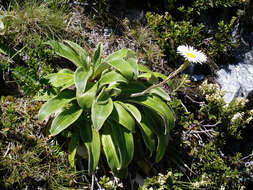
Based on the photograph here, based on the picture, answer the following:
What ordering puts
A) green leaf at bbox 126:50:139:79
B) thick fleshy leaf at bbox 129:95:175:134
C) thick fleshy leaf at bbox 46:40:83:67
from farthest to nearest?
thick fleshy leaf at bbox 46:40:83:67, green leaf at bbox 126:50:139:79, thick fleshy leaf at bbox 129:95:175:134

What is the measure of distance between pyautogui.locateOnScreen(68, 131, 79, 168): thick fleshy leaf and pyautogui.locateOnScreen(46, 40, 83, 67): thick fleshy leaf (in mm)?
716

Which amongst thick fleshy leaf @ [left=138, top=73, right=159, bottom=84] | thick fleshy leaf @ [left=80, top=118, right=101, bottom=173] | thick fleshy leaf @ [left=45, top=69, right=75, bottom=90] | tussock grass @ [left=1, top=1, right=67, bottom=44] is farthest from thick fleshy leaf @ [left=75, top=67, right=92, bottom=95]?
tussock grass @ [left=1, top=1, right=67, bottom=44]

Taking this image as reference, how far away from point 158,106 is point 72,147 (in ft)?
2.97

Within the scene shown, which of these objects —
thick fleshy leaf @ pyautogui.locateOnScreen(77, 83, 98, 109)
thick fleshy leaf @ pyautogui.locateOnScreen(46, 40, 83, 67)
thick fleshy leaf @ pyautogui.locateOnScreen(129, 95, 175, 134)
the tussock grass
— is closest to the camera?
thick fleshy leaf @ pyautogui.locateOnScreen(77, 83, 98, 109)

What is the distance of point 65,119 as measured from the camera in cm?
248

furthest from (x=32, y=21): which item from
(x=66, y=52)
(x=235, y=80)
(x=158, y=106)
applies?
(x=235, y=80)

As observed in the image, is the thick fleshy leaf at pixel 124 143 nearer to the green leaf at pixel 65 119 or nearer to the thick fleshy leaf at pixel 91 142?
the thick fleshy leaf at pixel 91 142

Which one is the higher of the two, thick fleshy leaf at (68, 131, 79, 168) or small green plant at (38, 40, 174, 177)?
small green plant at (38, 40, 174, 177)

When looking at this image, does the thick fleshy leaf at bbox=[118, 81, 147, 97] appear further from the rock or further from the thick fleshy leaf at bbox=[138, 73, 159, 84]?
the rock

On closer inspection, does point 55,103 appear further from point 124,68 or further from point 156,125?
point 156,125

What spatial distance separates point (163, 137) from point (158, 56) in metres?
1.38

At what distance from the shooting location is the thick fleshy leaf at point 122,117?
96.6 inches

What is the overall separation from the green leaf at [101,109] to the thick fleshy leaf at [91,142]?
0.86 feet

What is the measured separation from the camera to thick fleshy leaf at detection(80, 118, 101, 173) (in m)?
2.45
